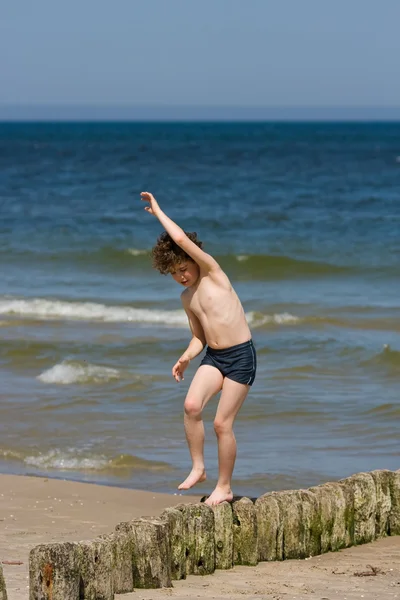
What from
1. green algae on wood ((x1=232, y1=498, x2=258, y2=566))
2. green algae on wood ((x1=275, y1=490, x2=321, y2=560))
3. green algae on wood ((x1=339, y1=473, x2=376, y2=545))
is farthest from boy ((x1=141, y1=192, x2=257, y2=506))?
green algae on wood ((x1=339, y1=473, x2=376, y2=545))

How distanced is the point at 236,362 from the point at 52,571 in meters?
1.88

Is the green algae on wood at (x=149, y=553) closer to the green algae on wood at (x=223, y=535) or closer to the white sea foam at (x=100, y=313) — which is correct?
the green algae on wood at (x=223, y=535)

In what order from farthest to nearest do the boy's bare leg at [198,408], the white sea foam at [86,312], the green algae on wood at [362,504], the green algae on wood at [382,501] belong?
the white sea foam at [86,312] < the green algae on wood at [382,501] < the green algae on wood at [362,504] < the boy's bare leg at [198,408]

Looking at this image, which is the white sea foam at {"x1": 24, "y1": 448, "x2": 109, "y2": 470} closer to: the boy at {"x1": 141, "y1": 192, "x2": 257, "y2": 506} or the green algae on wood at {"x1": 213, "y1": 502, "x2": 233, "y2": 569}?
the boy at {"x1": 141, "y1": 192, "x2": 257, "y2": 506}

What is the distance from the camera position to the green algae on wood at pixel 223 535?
5578 mm

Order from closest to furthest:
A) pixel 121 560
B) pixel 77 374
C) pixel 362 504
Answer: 1. pixel 121 560
2. pixel 362 504
3. pixel 77 374

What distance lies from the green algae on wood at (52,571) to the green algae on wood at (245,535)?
139 cm

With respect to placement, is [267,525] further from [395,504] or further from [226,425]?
[395,504]

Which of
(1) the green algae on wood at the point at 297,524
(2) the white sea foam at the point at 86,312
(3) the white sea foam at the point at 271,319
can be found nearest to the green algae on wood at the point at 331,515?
(1) the green algae on wood at the point at 297,524

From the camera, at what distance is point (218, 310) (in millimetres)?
5938

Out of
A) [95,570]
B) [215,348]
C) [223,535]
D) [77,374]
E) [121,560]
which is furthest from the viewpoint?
[77,374]

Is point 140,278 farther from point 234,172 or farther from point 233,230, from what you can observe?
point 234,172

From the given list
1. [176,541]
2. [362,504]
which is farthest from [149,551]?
[362,504]

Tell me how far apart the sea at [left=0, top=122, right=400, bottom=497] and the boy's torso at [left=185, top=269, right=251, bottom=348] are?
222 centimetres
